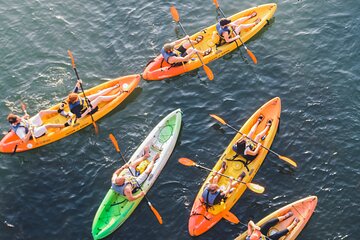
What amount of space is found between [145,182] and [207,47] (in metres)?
8.12

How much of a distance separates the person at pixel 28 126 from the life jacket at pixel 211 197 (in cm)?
747

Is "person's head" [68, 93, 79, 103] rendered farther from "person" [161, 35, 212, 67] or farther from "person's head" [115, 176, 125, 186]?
"person" [161, 35, 212, 67]

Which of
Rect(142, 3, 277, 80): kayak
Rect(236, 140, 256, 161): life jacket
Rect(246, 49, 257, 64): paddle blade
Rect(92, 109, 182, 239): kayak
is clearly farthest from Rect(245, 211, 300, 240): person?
Rect(142, 3, 277, 80): kayak

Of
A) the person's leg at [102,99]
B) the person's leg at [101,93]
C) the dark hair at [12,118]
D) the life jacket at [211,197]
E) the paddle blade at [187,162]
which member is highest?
the dark hair at [12,118]

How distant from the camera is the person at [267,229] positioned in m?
15.6

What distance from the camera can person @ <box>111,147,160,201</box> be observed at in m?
17.2

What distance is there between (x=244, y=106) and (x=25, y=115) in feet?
31.3

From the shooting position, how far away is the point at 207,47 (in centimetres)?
2288

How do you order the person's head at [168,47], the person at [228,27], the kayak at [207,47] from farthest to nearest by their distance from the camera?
the person at [228,27] → the kayak at [207,47] → the person's head at [168,47]

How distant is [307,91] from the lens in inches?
811

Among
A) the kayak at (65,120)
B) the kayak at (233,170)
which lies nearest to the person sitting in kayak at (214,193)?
the kayak at (233,170)

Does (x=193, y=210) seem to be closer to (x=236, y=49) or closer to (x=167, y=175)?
(x=167, y=175)

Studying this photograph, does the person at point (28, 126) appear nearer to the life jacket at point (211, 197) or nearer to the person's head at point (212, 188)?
the life jacket at point (211, 197)

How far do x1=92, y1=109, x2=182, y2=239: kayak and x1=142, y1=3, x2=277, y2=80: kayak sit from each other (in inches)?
108
